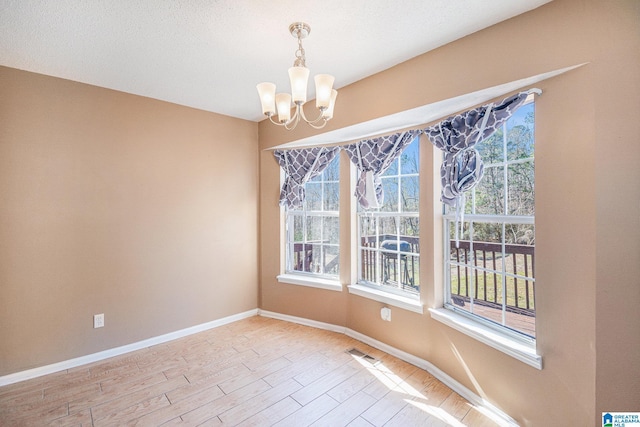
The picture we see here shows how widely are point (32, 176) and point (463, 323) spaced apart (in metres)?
3.80

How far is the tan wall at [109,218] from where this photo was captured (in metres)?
2.43

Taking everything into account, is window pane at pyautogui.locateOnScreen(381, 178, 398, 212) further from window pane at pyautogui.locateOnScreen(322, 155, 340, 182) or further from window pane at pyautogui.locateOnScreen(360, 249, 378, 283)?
window pane at pyautogui.locateOnScreen(322, 155, 340, 182)

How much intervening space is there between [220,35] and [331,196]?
204cm

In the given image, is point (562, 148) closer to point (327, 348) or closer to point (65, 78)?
point (327, 348)

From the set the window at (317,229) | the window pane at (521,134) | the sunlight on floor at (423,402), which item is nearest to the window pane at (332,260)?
the window at (317,229)

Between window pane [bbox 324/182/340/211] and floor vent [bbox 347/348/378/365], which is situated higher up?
window pane [bbox 324/182/340/211]

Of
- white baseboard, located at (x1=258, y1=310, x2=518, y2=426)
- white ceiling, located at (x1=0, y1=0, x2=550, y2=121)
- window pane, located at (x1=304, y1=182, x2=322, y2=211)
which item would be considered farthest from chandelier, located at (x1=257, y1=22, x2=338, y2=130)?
white baseboard, located at (x1=258, y1=310, x2=518, y2=426)

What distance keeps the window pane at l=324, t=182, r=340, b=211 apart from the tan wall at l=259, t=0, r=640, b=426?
1550 mm

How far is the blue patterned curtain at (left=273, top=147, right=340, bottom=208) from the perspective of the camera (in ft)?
11.2

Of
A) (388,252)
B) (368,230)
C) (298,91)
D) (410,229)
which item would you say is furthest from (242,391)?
(298,91)

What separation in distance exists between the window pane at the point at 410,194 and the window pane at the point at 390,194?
80 millimetres

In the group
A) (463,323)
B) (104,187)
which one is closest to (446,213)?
(463,323)

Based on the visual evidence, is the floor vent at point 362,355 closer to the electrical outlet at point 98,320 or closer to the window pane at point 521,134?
the window pane at point 521,134

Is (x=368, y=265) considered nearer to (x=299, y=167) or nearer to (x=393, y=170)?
(x=393, y=170)
